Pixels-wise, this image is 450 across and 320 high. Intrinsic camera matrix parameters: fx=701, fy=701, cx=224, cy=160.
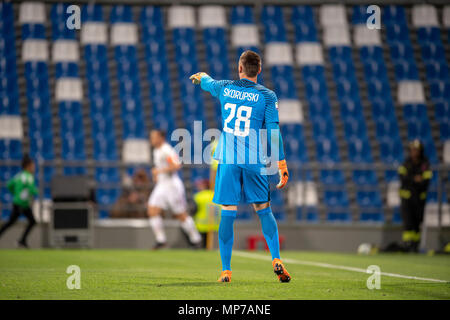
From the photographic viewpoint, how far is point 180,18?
65.7 feet

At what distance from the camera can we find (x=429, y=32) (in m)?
20.4

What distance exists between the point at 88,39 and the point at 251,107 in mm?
13863

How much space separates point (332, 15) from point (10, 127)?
9.60 meters

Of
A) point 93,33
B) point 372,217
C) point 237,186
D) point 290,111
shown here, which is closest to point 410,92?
point 290,111

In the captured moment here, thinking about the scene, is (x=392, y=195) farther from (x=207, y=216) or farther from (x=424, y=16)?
(x=424, y=16)

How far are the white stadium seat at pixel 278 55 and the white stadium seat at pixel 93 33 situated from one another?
4.52 metres

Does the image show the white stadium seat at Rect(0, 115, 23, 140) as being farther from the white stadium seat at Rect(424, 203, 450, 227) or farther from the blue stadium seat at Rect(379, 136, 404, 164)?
the white stadium seat at Rect(424, 203, 450, 227)

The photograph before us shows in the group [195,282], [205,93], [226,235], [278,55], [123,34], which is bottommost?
[195,282]

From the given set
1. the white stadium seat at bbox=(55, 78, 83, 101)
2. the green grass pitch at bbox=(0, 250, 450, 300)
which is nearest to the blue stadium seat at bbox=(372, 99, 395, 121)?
the white stadium seat at bbox=(55, 78, 83, 101)

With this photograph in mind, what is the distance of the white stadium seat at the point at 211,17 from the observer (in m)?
20.0

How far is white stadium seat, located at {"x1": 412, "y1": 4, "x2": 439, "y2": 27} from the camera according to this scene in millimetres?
20516

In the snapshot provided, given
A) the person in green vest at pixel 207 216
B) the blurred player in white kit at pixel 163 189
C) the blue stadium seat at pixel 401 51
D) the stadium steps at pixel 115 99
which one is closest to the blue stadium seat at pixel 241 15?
the stadium steps at pixel 115 99

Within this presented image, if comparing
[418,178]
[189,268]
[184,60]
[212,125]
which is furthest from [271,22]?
[189,268]

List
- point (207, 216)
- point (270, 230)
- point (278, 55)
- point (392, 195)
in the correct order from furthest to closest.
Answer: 1. point (278, 55)
2. point (392, 195)
3. point (207, 216)
4. point (270, 230)
